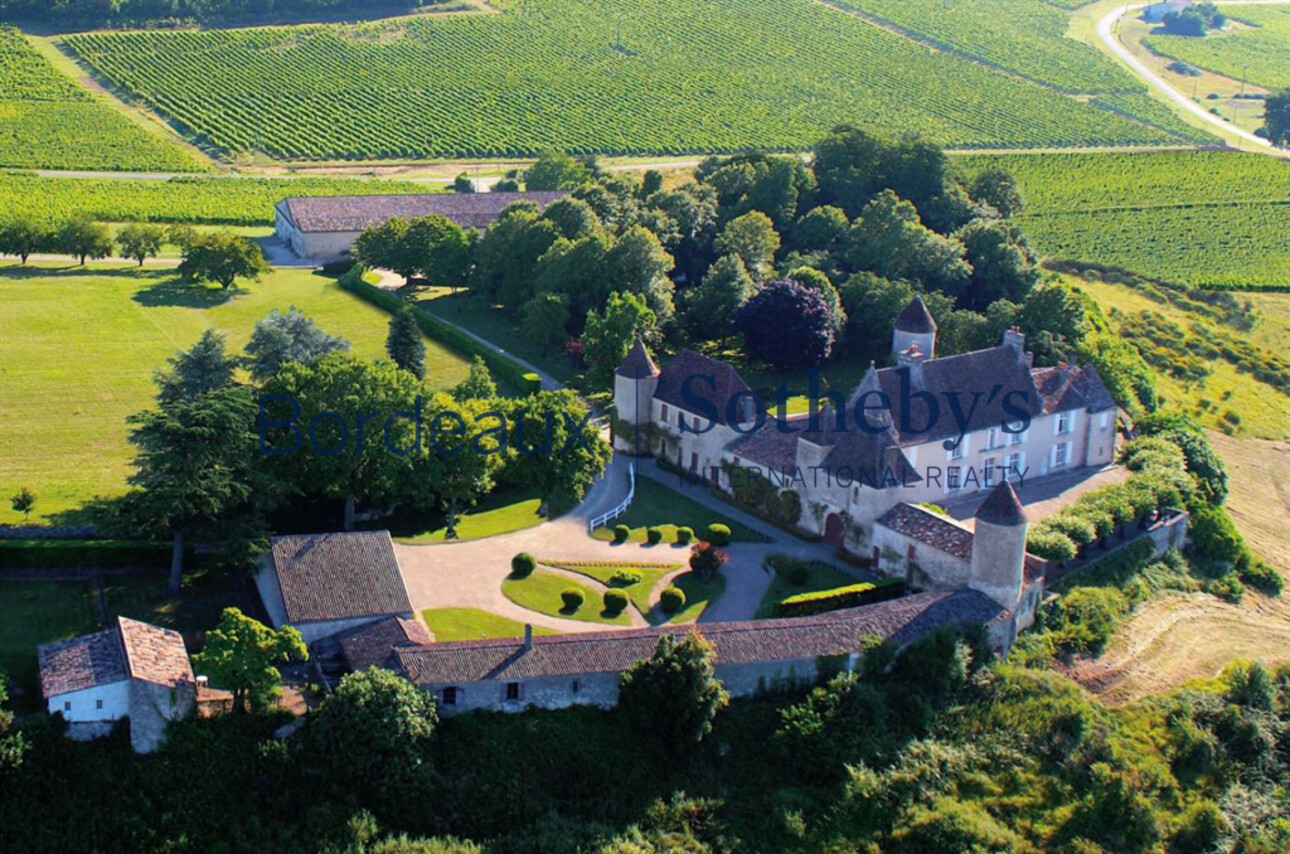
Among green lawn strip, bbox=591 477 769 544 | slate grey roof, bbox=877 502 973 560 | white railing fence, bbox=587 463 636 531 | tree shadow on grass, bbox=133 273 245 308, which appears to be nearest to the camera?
slate grey roof, bbox=877 502 973 560

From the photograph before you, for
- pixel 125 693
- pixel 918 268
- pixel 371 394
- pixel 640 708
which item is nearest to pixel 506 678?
pixel 640 708

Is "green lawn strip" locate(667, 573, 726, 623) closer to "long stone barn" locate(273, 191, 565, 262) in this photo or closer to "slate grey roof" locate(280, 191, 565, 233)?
"long stone barn" locate(273, 191, 565, 262)

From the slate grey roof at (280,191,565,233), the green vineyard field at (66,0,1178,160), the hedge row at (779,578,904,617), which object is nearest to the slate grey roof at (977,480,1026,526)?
the hedge row at (779,578,904,617)

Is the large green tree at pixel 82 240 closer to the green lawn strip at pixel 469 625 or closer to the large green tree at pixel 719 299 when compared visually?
the large green tree at pixel 719 299

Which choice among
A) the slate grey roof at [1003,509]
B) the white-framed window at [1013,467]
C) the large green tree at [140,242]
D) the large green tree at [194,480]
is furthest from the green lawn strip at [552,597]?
the large green tree at [140,242]

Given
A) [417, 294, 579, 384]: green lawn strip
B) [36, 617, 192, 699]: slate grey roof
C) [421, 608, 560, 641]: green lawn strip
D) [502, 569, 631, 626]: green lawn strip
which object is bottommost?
[417, 294, 579, 384]: green lawn strip

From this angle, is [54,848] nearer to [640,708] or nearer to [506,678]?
[506,678]

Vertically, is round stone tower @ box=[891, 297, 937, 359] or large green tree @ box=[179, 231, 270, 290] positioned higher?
round stone tower @ box=[891, 297, 937, 359]
